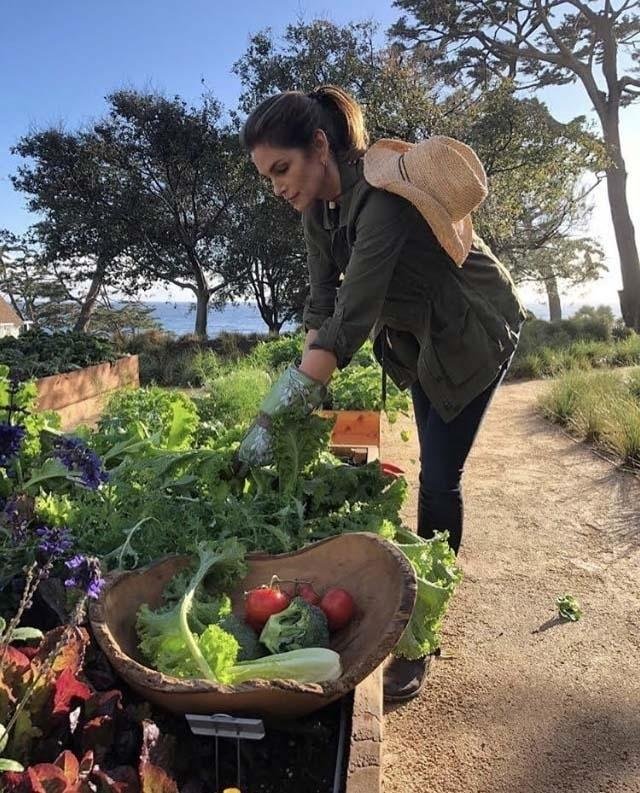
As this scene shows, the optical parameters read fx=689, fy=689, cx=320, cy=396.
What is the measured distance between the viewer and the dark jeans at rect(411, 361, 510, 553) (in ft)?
7.69

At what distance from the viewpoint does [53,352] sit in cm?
756

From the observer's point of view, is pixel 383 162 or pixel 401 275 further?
pixel 401 275

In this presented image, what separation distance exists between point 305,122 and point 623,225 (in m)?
21.1

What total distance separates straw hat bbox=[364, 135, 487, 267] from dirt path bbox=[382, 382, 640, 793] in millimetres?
1435

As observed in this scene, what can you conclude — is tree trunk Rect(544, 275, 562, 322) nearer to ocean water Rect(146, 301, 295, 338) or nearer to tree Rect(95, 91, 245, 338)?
ocean water Rect(146, 301, 295, 338)

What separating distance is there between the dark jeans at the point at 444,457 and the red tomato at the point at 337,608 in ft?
2.21

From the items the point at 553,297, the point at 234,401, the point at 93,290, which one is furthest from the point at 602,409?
the point at 553,297

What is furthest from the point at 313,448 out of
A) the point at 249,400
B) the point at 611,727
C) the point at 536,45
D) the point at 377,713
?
the point at 536,45

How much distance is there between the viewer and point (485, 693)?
2332 millimetres

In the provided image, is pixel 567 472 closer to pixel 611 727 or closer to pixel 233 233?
pixel 611 727

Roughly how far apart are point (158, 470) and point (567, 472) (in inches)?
152

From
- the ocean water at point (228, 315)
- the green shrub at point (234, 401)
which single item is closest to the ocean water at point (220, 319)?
the ocean water at point (228, 315)

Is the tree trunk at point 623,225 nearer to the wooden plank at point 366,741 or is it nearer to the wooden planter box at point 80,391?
the wooden planter box at point 80,391

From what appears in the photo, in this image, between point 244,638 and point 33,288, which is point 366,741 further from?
point 33,288
